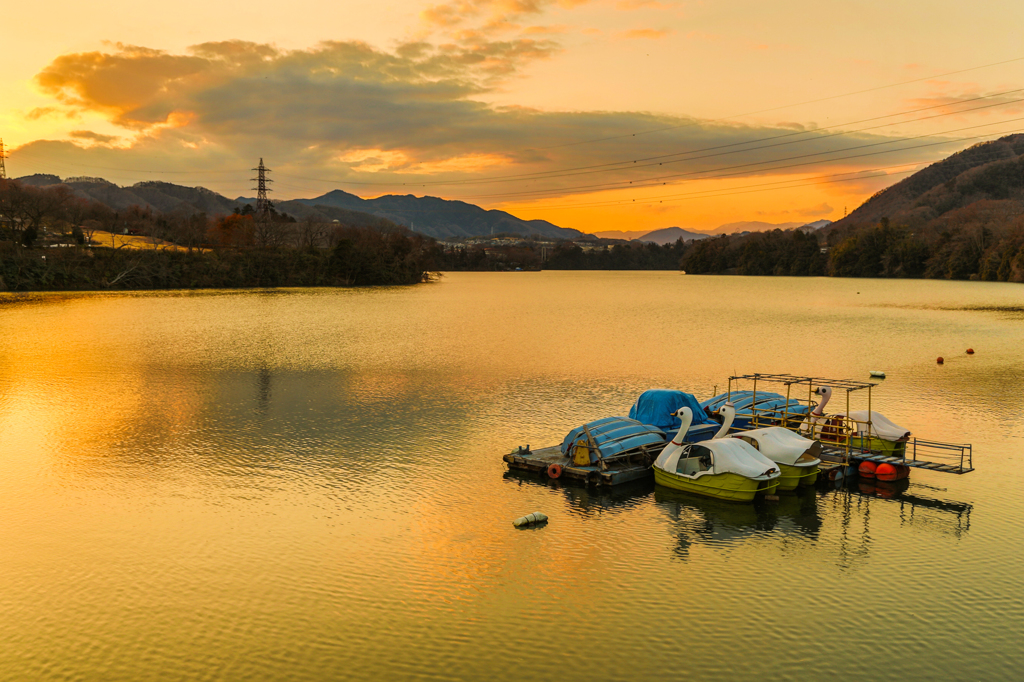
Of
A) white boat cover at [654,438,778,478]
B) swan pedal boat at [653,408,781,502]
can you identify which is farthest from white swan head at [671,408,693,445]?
white boat cover at [654,438,778,478]

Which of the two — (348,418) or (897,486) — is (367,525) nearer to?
(348,418)

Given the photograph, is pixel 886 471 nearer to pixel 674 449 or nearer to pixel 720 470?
pixel 720 470

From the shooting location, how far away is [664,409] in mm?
35719

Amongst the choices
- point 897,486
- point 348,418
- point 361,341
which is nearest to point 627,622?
point 897,486

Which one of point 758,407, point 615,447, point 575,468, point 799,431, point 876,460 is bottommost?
point 575,468

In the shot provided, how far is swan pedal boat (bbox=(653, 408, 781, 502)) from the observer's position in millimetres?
28859

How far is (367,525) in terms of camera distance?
2636 centimetres

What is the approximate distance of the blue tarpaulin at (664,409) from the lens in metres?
35.7

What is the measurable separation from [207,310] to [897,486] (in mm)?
110693

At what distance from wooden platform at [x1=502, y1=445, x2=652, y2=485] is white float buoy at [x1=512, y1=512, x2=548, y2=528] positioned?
178 inches

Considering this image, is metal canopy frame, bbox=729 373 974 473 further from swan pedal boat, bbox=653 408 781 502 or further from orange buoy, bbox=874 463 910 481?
swan pedal boat, bbox=653 408 781 502

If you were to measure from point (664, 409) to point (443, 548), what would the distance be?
15.5 meters

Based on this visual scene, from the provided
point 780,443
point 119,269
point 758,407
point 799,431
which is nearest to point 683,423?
point 780,443

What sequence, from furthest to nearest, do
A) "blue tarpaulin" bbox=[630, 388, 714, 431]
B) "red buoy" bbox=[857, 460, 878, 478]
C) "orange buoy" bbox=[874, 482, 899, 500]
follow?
"blue tarpaulin" bbox=[630, 388, 714, 431] → "red buoy" bbox=[857, 460, 878, 478] → "orange buoy" bbox=[874, 482, 899, 500]
